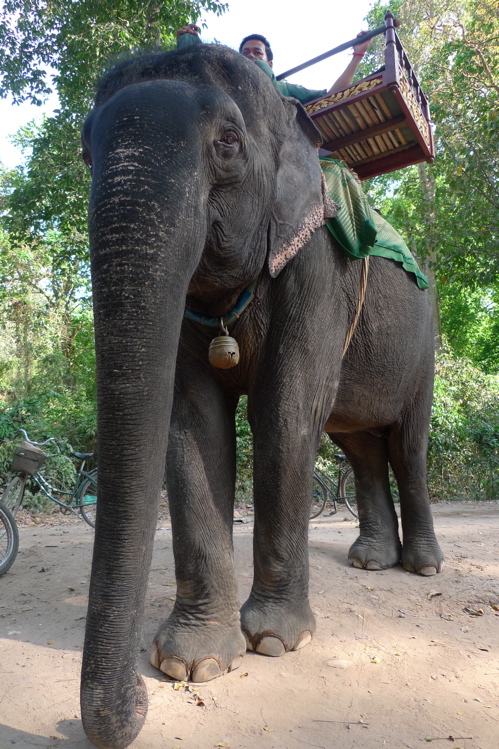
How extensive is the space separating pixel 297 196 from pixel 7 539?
3.56 metres

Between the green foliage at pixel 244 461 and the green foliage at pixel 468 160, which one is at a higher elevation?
the green foliage at pixel 468 160

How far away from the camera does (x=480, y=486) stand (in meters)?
11.0

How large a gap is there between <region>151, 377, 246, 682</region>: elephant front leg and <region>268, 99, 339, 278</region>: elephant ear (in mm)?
750

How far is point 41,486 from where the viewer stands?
8.34m

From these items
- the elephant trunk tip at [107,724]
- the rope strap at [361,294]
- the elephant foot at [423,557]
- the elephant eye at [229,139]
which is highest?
the elephant eye at [229,139]

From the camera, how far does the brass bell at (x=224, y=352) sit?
8.21 feet

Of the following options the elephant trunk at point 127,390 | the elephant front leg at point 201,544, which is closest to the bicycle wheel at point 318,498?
the elephant front leg at point 201,544

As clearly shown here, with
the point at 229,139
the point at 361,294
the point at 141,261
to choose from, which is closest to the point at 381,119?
the point at 361,294

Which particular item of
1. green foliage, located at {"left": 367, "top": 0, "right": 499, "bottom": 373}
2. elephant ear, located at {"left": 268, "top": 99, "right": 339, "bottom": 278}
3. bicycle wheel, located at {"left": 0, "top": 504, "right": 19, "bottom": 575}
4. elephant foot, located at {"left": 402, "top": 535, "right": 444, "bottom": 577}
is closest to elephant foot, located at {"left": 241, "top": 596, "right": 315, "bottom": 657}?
elephant ear, located at {"left": 268, "top": 99, "right": 339, "bottom": 278}

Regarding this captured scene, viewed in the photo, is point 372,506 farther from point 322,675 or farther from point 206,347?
point 206,347

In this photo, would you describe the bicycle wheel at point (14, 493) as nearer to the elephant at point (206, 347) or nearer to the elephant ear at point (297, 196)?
the elephant at point (206, 347)

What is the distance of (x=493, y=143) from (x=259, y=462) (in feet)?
28.8

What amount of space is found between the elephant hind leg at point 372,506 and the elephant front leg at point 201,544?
171cm

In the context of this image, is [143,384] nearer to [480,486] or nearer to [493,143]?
[493,143]
